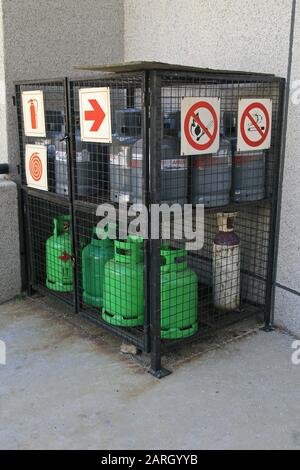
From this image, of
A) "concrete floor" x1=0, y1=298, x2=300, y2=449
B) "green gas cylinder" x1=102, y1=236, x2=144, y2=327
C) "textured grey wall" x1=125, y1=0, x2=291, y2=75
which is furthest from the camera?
"textured grey wall" x1=125, y1=0, x2=291, y2=75

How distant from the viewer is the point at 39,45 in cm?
413

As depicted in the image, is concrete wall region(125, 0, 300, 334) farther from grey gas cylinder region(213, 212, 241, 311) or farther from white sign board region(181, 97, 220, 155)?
white sign board region(181, 97, 220, 155)

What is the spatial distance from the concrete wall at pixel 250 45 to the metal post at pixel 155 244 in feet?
3.46

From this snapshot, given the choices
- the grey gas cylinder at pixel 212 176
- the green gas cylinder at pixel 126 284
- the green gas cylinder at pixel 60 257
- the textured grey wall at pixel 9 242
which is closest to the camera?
the grey gas cylinder at pixel 212 176

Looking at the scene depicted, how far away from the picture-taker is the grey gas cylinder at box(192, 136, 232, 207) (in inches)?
123

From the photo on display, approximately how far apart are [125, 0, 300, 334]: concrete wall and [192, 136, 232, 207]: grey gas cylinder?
49 centimetres

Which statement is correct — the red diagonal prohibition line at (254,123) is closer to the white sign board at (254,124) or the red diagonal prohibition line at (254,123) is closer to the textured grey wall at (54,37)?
the white sign board at (254,124)

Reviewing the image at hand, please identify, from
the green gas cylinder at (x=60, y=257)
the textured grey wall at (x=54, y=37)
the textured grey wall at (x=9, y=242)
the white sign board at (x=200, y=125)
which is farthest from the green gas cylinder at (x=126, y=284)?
the textured grey wall at (x=54, y=37)

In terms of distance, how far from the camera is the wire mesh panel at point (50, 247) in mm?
3895

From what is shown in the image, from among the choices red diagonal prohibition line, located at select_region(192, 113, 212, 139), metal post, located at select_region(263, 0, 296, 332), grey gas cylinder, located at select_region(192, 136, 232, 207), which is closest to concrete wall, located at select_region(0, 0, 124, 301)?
grey gas cylinder, located at select_region(192, 136, 232, 207)

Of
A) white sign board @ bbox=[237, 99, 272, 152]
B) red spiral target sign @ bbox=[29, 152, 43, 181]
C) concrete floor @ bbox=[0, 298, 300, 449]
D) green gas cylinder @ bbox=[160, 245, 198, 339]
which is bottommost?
concrete floor @ bbox=[0, 298, 300, 449]

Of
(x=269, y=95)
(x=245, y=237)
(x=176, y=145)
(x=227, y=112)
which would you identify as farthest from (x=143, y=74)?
(x=245, y=237)

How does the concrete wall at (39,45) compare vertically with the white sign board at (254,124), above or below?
above

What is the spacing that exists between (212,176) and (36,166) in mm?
1383
